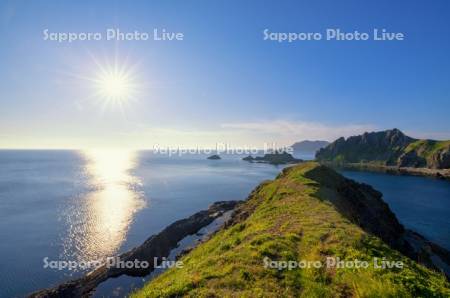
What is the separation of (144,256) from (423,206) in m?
89.6

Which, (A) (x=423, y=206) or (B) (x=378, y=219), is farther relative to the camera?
(A) (x=423, y=206)

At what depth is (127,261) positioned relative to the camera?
49344 millimetres

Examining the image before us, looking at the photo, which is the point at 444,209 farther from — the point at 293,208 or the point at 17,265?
the point at 17,265

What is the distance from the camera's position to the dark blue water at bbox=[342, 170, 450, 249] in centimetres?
6769

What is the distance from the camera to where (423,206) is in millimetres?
94125

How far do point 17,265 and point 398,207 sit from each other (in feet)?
331

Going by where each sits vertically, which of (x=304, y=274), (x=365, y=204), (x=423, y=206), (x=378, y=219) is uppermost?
(x=304, y=274)

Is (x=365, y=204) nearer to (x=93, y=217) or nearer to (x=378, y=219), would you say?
(x=378, y=219)

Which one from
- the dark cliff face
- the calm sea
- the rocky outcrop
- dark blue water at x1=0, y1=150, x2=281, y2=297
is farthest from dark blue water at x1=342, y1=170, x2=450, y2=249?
dark blue water at x1=0, y1=150, x2=281, y2=297

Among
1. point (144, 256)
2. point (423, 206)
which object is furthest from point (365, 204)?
point (423, 206)

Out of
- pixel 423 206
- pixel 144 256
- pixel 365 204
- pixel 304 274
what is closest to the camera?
pixel 304 274

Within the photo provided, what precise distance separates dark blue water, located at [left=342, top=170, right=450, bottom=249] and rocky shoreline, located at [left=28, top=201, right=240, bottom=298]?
162 feet

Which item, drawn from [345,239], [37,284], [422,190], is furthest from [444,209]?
[37,284]

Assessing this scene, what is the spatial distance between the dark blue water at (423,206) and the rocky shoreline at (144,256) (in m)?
49.5
